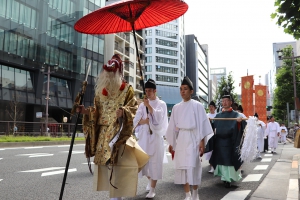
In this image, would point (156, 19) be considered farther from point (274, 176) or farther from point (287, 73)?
point (287, 73)

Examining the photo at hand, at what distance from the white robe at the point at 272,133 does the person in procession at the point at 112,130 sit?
14.0 m

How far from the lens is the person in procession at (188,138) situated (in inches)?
177

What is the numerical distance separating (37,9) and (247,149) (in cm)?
3194

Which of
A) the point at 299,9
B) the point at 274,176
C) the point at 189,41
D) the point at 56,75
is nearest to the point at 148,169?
the point at 274,176

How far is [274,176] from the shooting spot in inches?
271

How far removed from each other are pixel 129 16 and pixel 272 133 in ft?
47.5

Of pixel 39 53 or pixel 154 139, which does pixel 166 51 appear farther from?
pixel 154 139

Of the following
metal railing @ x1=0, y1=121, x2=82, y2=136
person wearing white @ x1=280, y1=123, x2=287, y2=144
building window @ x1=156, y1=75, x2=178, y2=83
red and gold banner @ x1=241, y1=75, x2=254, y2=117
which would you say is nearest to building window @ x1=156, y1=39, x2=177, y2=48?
building window @ x1=156, y1=75, x2=178, y2=83

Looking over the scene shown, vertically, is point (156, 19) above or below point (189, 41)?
below

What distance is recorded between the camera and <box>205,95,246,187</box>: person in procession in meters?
5.72

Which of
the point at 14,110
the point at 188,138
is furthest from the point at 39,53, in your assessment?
the point at 188,138

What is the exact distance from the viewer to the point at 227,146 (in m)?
5.86

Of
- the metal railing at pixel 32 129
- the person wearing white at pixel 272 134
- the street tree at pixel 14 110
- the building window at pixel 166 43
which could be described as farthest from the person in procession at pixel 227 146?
the building window at pixel 166 43

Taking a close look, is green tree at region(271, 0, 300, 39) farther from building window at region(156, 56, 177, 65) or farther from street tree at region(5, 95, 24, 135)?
building window at region(156, 56, 177, 65)
